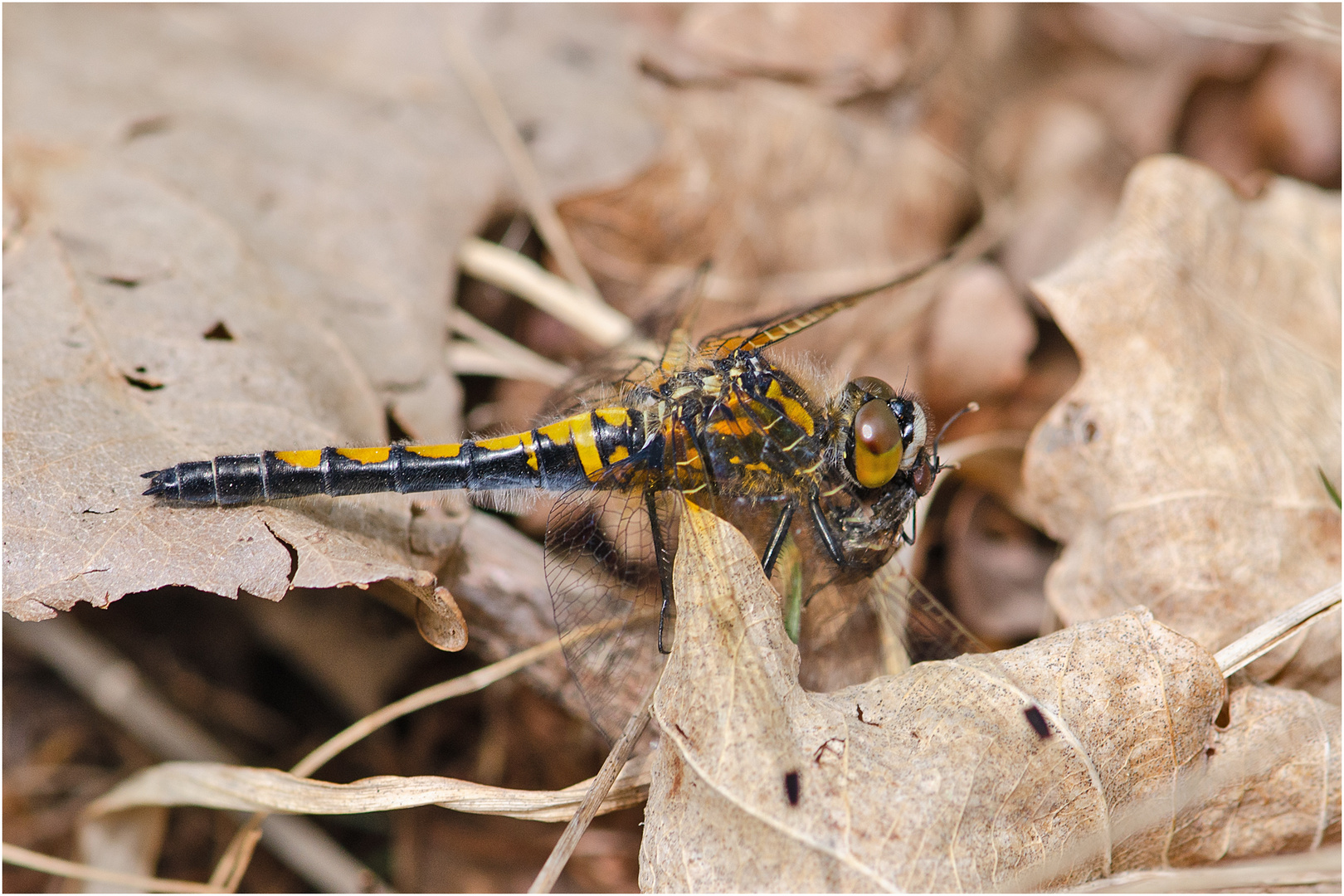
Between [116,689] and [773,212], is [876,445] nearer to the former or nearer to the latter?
[773,212]

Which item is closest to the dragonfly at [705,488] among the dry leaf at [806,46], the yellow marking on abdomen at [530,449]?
the yellow marking on abdomen at [530,449]

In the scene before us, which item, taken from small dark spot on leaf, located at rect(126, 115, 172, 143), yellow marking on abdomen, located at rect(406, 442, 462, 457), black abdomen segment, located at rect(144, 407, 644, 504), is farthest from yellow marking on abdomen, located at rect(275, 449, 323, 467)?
small dark spot on leaf, located at rect(126, 115, 172, 143)

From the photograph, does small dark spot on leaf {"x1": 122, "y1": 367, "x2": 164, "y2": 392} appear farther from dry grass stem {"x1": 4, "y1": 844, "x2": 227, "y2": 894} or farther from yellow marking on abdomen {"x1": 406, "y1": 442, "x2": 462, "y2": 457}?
dry grass stem {"x1": 4, "y1": 844, "x2": 227, "y2": 894}

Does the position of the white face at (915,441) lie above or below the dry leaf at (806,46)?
below

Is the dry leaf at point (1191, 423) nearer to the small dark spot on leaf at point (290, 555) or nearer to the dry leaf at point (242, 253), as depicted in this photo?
the dry leaf at point (242, 253)

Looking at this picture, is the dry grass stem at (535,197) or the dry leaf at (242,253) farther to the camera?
the dry grass stem at (535,197)

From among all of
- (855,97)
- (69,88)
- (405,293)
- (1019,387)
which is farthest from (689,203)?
(69,88)
